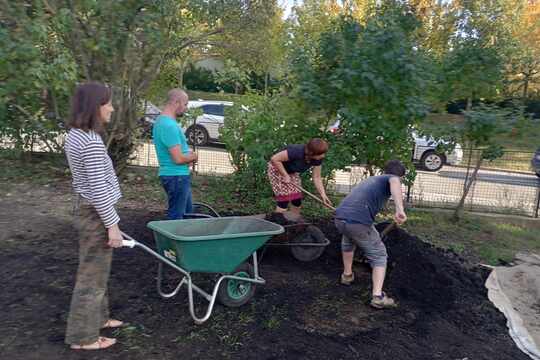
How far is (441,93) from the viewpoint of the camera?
700cm

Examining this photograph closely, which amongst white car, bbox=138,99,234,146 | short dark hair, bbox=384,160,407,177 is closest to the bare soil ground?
short dark hair, bbox=384,160,407,177

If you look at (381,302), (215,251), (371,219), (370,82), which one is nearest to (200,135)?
(370,82)

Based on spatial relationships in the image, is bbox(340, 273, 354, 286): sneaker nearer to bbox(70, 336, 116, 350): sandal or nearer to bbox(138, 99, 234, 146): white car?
bbox(70, 336, 116, 350): sandal

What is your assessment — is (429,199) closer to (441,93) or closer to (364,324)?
(441,93)

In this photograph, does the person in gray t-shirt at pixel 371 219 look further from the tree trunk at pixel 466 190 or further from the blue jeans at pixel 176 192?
the tree trunk at pixel 466 190

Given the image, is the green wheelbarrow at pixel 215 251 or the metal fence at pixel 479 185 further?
the metal fence at pixel 479 185

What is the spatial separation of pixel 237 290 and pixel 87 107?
6.20 feet

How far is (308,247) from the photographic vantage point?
17.6ft

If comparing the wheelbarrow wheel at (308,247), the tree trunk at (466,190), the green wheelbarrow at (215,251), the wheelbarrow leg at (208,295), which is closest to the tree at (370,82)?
the tree trunk at (466,190)

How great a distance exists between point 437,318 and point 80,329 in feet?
8.92

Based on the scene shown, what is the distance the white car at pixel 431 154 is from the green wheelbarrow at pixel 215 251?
311cm

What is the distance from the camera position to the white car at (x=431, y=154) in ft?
23.1

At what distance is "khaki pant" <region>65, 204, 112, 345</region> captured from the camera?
10.8ft

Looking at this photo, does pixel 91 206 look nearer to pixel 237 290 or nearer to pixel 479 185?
pixel 237 290
